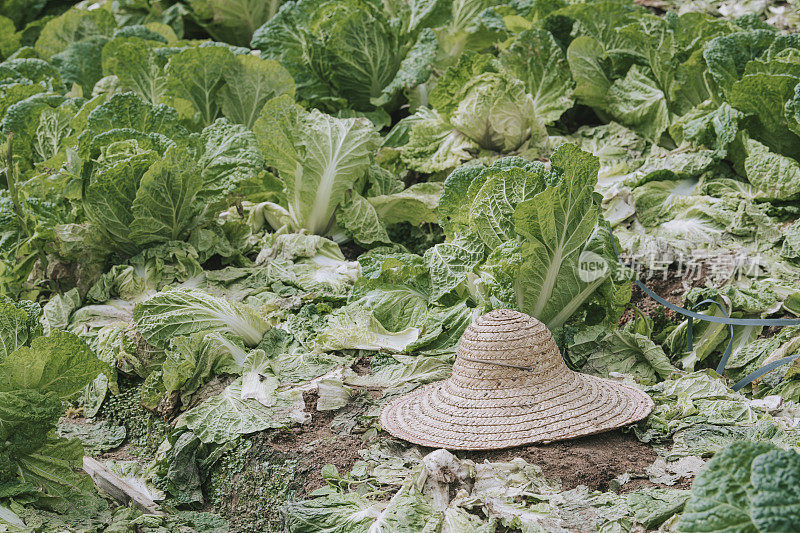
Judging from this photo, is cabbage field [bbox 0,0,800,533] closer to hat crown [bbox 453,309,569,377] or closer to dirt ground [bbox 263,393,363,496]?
dirt ground [bbox 263,393,363,496]

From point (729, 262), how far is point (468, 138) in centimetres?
172

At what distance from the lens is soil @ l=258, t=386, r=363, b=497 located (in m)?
3.00

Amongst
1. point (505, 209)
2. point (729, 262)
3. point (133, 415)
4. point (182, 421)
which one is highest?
point (505, 209)

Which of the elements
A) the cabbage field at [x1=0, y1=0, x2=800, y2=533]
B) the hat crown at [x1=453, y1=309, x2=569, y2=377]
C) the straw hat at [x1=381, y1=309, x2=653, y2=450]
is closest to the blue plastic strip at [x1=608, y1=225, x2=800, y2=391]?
the cabbage field at [x1=0, y1=0, x2=800, y2=533]

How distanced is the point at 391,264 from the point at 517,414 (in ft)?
4.06

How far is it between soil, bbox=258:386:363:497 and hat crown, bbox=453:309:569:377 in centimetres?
53

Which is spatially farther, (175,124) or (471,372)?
(175,124)

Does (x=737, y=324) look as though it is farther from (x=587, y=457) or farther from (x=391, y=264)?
(x=391, y=264)

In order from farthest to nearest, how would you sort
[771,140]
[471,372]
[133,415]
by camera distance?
[771,140] → [133,415] → [471,372]

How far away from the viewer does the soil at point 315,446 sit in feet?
9.84

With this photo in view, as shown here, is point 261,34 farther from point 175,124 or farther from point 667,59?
point 667,59

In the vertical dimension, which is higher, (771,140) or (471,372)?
(771,140)

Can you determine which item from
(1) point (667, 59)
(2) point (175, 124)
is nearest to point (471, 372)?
(2) point (175, 124)

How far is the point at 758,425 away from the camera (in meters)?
2.82
